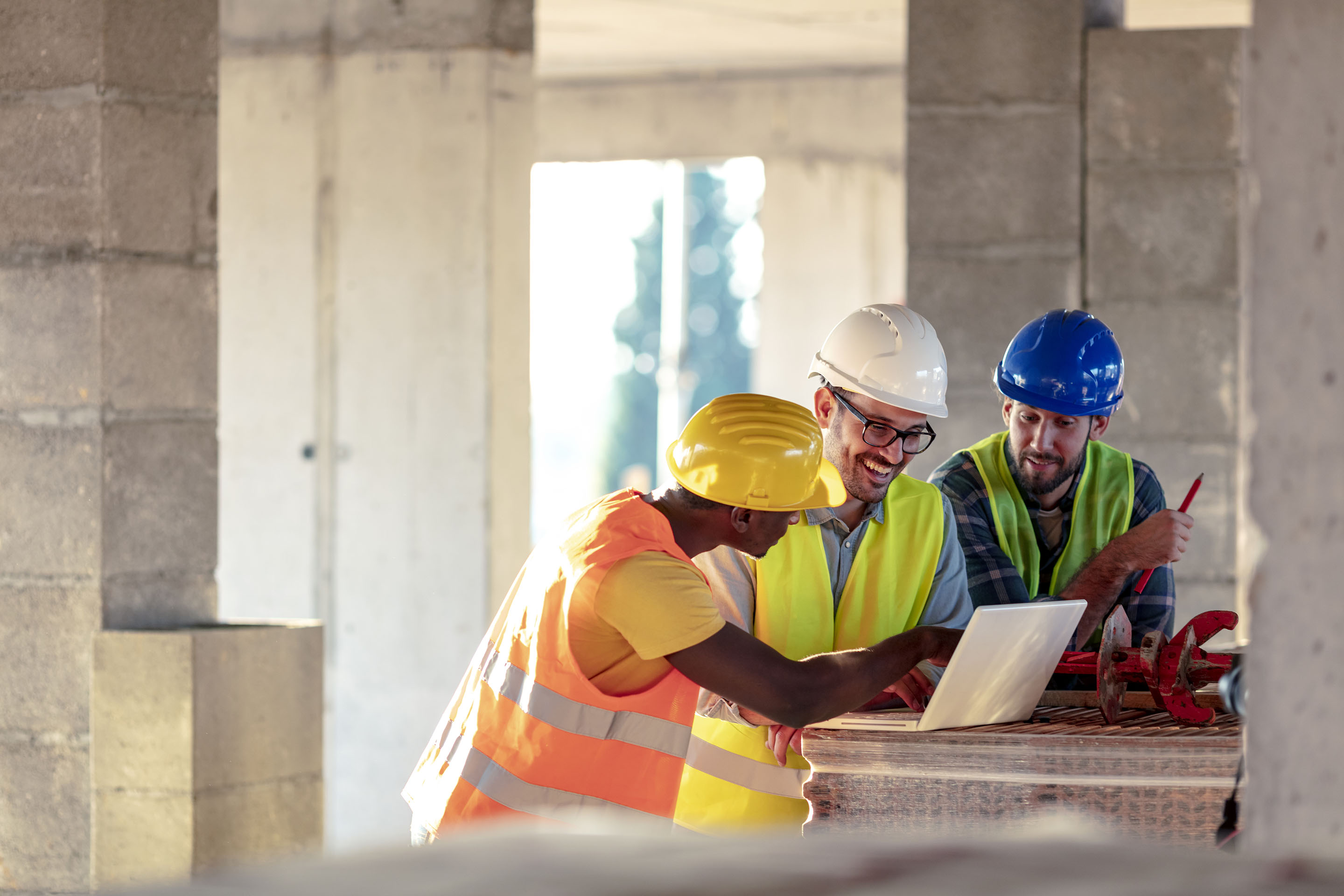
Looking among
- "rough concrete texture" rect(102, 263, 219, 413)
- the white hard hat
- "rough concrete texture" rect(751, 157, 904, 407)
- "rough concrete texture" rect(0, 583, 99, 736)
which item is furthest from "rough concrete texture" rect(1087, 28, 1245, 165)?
"rough concrete texture" rect(751, 157, 904, 407)

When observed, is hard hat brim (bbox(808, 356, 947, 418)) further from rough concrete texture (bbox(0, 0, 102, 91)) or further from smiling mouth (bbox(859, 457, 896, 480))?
rough concrete texture (bbox(0, 0, 102, 91))

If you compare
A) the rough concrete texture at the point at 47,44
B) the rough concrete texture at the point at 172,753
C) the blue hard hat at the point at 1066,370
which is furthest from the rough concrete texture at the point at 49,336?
the blue hard hat at the point at 1066,370

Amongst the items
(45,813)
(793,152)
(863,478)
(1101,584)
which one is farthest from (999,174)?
(793,152)

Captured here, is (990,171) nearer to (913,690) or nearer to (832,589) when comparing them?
(832,589)

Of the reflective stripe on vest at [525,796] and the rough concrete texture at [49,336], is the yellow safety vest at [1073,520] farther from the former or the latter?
the rough concrete texture at [49,336]

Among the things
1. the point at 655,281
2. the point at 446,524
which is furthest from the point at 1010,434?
the point at 655,281

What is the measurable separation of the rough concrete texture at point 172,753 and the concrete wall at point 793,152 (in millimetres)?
8361

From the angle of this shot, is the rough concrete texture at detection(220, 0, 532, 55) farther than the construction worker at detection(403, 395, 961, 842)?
Yes

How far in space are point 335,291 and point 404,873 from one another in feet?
24.6

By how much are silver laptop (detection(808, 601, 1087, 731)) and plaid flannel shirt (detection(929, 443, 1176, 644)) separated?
74 centimetres

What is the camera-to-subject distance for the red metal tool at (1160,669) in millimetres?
2969

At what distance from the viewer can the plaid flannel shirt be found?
391 centimetres

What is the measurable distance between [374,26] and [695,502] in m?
5.51

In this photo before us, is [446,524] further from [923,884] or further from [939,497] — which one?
[923,884]
